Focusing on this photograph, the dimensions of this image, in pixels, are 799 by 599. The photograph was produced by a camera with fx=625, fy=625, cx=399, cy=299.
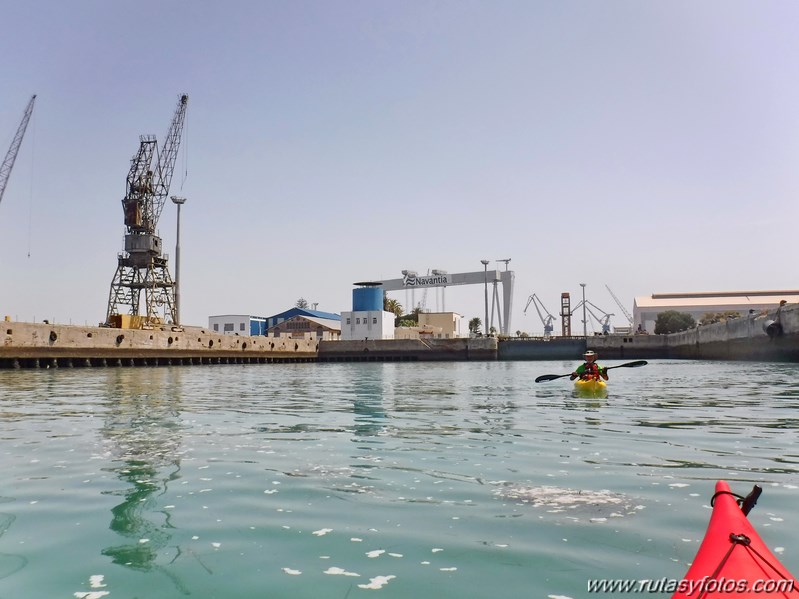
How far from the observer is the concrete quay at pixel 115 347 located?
4050 cm

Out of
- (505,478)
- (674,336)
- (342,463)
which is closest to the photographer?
(505,478)

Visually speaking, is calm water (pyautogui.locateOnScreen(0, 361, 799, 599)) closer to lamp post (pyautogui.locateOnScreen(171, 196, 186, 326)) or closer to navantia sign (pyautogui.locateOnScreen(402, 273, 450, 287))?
lamp post (pyautogui.locateOnScreen(171, 196, 186, 326))

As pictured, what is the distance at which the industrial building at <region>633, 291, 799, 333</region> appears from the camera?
14588 cm

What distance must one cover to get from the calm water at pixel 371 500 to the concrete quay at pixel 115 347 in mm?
27712

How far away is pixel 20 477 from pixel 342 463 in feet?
16.0

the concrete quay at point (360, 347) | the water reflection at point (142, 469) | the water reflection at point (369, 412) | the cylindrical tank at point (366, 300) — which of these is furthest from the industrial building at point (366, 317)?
the water reflection at point (142, 469)

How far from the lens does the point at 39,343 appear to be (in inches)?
1635

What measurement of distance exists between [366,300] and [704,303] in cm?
9535

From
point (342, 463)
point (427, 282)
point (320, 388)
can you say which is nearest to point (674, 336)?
point (427, 282)

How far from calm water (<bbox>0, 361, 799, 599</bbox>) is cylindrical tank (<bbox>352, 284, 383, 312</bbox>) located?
255ft

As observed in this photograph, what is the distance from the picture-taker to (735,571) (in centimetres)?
420

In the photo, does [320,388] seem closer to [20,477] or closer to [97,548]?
[20,477]

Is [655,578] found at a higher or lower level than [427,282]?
lower

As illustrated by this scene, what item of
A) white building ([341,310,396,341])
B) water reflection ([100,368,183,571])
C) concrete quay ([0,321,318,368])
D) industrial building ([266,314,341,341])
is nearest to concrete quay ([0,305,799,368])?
concrete quay ([0,321,318,368])
